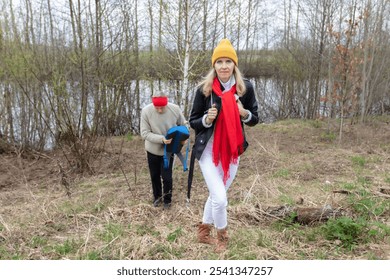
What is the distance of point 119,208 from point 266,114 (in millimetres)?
11358

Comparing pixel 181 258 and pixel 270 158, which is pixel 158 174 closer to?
pixel 181 258

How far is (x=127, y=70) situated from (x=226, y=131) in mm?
8434

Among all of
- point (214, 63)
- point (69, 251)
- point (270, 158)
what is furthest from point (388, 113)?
point (69, 251)

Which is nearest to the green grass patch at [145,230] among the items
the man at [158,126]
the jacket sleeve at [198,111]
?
the man at [158,126]

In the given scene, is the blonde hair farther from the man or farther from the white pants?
the man

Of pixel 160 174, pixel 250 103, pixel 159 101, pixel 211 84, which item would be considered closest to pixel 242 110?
pixel 250 103

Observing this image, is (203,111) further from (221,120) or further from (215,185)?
(215,185)

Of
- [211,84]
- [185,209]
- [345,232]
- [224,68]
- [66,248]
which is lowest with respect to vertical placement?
[185,209]

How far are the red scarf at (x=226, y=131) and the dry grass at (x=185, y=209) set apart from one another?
2.89ft

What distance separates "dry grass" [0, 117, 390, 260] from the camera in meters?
3.17

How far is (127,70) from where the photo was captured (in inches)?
423

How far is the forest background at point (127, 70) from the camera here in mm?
6823

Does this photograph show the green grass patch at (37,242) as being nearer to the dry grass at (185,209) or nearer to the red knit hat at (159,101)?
the dry grass at (185,209)

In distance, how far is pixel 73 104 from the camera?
8602mm
